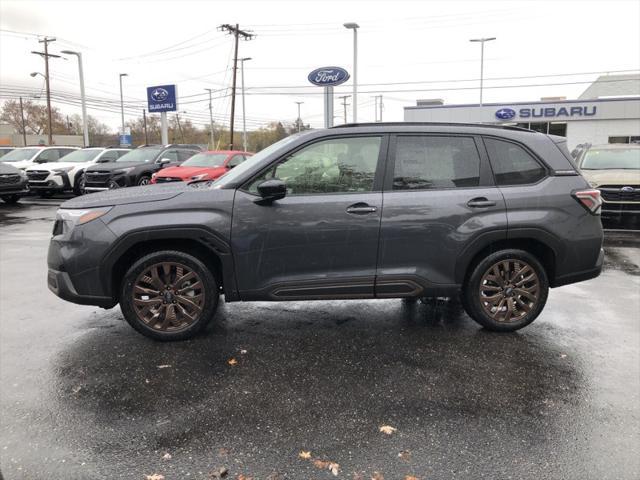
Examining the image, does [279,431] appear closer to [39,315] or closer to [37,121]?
[39,315]

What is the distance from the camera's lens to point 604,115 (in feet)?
126

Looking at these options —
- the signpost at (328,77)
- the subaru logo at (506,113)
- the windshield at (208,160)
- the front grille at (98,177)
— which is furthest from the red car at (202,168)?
the subaru logo at (506,113)

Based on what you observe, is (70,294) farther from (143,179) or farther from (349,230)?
(143,179)

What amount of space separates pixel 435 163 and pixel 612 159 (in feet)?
26.9

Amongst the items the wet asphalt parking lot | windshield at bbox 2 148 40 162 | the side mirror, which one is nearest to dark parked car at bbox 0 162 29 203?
windshield at bbox 2 148 40 162

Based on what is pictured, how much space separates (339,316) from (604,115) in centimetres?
4135

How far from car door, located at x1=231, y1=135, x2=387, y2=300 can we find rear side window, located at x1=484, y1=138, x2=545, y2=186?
1.05 meters

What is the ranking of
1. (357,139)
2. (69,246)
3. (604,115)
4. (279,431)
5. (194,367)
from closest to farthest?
1. (279,431)
2. (194,367)
3. (69,246)
4. (357,139)
5. (604,115)

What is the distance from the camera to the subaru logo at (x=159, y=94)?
28094 mm

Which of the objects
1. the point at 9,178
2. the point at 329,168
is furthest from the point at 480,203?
the point at 9,178

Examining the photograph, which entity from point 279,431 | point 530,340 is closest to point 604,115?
point 530,340

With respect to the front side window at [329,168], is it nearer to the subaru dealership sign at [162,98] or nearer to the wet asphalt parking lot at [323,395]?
the wet asphalt parking lot at [323,395]

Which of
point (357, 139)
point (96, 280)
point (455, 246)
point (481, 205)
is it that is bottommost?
point (96, 280)

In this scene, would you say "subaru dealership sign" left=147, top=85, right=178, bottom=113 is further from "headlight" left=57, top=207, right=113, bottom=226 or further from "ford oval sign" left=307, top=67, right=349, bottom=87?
"headlight" left=57, top=207, right=113, bottom=226
